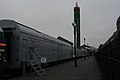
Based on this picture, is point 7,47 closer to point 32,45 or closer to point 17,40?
point 17,40

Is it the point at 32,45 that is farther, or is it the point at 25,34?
the point at 32,45

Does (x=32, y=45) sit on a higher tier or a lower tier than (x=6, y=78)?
higher

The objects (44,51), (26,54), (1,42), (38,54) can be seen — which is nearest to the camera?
(1,42)

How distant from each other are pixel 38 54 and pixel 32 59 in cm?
128

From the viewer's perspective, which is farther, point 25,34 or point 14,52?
point 25,34

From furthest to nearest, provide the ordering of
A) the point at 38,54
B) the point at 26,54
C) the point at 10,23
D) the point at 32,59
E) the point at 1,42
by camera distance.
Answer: the point at 38,54, the point at 32,59, the point at 26,54, the point at 10,23, the point at 1,42

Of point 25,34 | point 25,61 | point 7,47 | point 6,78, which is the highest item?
point 25,34

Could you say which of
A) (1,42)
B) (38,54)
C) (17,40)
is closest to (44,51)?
(38,54)

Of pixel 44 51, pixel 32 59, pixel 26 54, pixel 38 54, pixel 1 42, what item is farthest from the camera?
pixel 44 51

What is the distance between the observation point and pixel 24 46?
13430 millimetres

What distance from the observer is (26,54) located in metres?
14.0

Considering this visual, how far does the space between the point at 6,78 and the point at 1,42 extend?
251cm

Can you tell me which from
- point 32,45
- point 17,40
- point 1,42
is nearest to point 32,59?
point 32,45

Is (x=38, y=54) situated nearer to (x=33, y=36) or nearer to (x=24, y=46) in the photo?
(x=33, y=36)
